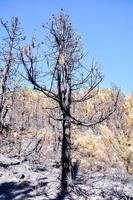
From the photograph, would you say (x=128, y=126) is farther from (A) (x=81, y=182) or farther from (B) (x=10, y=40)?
(A) (x=81, y=182)

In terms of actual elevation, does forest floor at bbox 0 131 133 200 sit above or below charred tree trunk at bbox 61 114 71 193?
below

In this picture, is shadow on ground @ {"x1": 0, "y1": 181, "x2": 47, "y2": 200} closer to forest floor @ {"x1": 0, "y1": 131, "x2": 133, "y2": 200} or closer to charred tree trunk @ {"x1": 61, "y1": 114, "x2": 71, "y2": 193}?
forest floor @ {"x1": 0, "y1": 131, "x2": 133, "y2": 200}

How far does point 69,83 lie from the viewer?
38.5 ft

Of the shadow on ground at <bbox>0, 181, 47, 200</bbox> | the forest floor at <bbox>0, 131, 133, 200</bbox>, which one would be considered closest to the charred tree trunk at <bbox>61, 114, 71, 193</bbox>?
the forest floor at <bbox>0, 131, 133, 200</bbox>

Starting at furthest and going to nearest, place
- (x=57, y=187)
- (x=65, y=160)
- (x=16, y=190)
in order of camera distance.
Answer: (x=16, y=190) < (x=57, y=187) < (x=65, y=160)

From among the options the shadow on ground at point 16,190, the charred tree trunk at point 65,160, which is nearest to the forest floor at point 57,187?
the shadow on ground at point 16,190

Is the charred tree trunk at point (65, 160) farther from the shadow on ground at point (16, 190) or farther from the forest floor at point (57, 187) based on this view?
the shadow on ground at point (16, 190)

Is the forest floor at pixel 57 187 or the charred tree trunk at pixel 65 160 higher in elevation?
the charred tree trunk at pixel 65 160

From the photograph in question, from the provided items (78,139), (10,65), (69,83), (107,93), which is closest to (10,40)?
(10,65)

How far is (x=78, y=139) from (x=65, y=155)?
25587 millimetres

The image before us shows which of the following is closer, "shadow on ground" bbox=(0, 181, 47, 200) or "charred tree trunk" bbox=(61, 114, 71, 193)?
"shadow on ground" bbox=(0, 181, 47, 200)

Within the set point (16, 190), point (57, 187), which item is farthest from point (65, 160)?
point (16, 190)

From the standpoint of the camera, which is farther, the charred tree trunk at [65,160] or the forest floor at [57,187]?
the charred tree trunk at [65,160]

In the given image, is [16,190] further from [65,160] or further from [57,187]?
[65,160]
